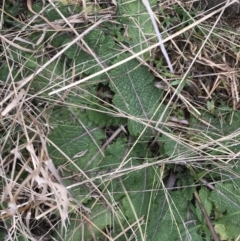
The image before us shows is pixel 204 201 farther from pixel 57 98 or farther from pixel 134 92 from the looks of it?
pixel 57 98

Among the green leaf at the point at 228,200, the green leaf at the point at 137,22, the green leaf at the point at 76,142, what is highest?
the green leaf at the point at 137,22

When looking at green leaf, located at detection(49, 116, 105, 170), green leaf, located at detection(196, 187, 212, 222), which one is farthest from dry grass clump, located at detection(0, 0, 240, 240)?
green leaf, located at detection(196, 187, 212, 222)

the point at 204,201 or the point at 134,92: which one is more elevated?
the point at 134,92

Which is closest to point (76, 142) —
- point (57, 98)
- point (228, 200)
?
point (57, 98)

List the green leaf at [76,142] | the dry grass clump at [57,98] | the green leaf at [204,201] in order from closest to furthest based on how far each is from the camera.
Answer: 1. the dry grass clump at [57,98]
2. the green leaf at [76,142]
3. the green leaf at [204,201]

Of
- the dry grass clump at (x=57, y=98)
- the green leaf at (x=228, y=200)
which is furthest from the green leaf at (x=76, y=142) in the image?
the green leaf at (x=228, y=200)

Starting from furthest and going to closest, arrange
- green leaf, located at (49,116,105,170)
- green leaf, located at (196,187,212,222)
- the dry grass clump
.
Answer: green leaf, located at (196,187,212,222) < green leaf, located at (49,116,105,170) < the dry grass clump

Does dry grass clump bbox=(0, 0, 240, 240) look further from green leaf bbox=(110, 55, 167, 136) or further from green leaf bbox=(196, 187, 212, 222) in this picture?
green leaf bbox=(196, 187, 212, 222)

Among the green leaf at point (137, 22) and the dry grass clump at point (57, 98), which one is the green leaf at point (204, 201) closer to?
the dry grass clump at point (57, 98)

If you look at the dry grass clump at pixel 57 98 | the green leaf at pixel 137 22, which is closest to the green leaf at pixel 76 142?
the dry grass clump at pixel 57 98

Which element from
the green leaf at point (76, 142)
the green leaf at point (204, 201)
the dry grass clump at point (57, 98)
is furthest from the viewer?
the green leaf at point (204, 201)

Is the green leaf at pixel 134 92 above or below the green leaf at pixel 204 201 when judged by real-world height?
above

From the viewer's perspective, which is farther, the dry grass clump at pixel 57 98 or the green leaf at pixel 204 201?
the green leaf at pixel 204 201

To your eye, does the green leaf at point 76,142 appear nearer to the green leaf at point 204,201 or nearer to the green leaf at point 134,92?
the green leaf at point 134,92
